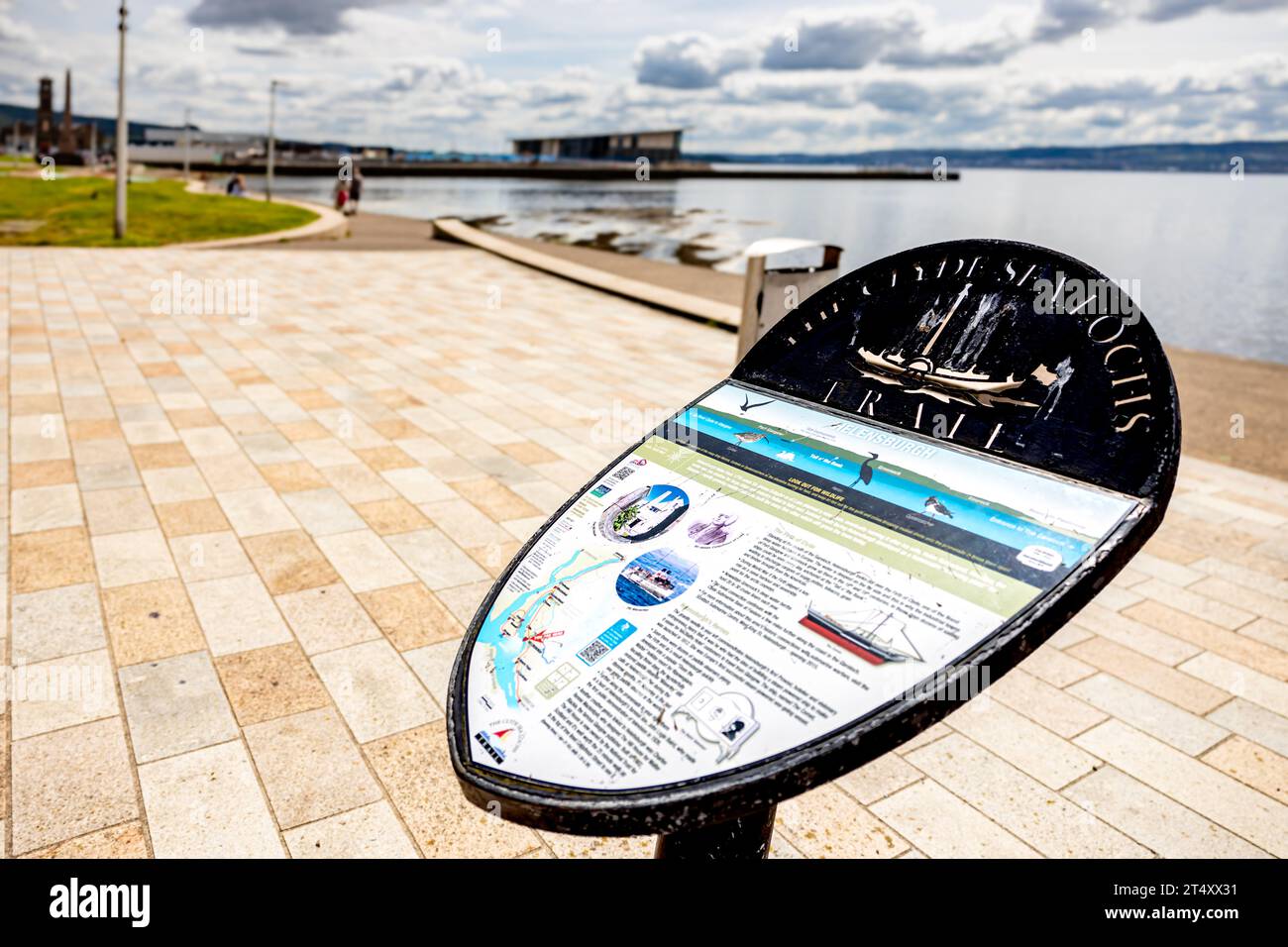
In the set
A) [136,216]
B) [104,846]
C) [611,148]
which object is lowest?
[104,846]

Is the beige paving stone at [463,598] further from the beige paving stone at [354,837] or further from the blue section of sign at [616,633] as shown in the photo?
the blue section of sign at [616,633]

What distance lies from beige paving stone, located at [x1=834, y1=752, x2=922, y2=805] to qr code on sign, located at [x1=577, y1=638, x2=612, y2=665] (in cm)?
191

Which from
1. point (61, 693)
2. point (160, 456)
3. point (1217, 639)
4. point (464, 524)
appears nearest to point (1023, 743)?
point (1217, 639)

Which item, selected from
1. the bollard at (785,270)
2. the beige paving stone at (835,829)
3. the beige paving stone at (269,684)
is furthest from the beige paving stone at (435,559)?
the bollard at (785,270)

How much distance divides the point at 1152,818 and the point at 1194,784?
1.21 ft

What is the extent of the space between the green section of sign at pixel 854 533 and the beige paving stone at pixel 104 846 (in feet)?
6.95

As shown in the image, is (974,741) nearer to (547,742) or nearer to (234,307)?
(547,742)

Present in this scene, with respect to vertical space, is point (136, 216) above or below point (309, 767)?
above

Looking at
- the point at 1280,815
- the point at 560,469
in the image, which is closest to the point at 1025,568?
the point at 1280,815

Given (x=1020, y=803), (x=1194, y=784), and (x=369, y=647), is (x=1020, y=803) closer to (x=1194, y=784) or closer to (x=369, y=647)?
(x=1194, y=784)

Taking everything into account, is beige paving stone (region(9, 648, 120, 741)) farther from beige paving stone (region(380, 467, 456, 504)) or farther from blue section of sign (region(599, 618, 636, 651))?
blue section of sign (region(599, 618, 636, 651))

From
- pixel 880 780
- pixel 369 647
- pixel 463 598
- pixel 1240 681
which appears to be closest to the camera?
pixel 880 780

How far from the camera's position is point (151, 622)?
4.20 metres

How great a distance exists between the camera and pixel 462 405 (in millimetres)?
8242
